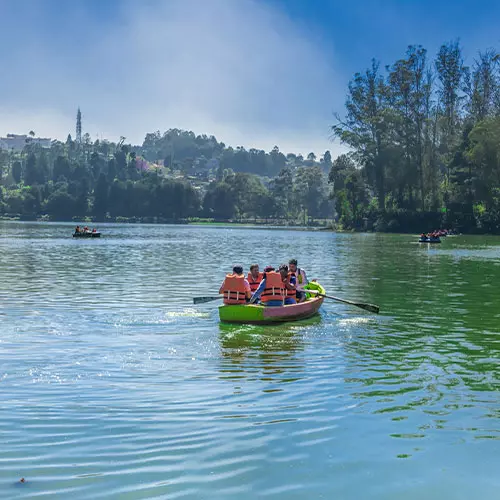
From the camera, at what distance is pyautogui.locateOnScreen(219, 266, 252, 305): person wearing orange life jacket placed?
2163 centimetres

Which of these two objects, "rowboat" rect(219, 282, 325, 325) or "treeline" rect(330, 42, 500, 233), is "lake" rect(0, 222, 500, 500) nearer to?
"rowboat" rect(219, 282, 325, 325)

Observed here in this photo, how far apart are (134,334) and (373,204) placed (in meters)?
125

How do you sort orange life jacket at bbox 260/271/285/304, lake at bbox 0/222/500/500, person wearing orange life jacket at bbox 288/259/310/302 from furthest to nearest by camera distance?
person wearing orange life jacket at bbox 288/259/310/302
orange life jacket at bbox 260/271/285/304
lake at bbox 0/222/500/500

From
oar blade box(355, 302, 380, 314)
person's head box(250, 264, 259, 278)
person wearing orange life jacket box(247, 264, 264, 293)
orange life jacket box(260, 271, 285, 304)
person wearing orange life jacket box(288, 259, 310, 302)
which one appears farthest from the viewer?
oar blade box(355, 302, 380, 314)

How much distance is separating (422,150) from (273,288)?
109 meters

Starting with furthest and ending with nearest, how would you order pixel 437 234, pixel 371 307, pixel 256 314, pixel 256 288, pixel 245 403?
pixel 437 234
pixel 371 307
pixel 256 288
pixel 256 314
pixel 245 403

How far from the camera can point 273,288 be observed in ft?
72.4

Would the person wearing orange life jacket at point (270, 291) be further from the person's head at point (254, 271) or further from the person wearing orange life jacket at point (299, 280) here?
the person wearing orange life jacket at point (299, 280)

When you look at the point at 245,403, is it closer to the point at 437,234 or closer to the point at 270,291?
the point at 270,291

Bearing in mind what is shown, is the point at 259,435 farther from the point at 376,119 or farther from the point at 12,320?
the point at 376,119

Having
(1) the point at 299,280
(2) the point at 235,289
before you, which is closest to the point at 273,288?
(2) the point at 235,289

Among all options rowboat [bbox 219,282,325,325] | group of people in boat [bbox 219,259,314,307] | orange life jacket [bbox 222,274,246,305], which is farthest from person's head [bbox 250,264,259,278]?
rowboat [bbox 219,282,325,325]

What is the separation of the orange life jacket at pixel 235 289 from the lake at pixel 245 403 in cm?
102

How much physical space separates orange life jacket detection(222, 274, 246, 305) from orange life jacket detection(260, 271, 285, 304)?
2.49 feet
